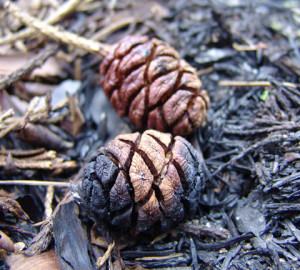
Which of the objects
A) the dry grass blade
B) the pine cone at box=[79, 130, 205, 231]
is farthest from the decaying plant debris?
the pine cone at box=[79, 130, 205, 231]

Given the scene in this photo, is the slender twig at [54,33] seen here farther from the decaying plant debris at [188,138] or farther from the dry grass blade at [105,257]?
the dry grass blade at [105,257]

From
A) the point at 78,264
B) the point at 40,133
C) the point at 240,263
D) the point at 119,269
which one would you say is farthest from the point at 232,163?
the point at 40,133

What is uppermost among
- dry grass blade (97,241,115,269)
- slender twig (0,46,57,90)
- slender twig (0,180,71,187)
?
slender twig (0,46,57,90)

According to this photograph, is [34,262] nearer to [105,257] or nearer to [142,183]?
[105,257]

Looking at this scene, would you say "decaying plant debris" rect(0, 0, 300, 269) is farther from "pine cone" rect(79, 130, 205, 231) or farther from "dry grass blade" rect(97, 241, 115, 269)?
"pine cone" rect(79, 130, 205, 231)

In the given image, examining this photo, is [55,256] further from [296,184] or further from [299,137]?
[299,137]

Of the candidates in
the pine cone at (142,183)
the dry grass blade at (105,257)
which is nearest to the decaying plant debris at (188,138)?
the dry grass blade at (105,257)

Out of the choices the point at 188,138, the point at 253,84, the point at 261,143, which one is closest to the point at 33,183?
the point at 188,138

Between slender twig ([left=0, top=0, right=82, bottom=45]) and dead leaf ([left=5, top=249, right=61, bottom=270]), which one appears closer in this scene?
dead leaf ([left=5, top=249, right=61, bottom=270])
